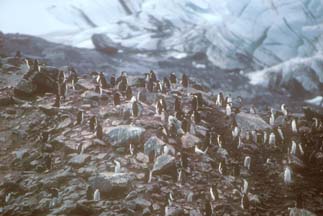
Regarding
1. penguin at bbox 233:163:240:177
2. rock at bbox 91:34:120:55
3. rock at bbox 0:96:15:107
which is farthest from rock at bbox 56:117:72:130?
rock at bbox 91:34:120:55

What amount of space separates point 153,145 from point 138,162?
0.72 m

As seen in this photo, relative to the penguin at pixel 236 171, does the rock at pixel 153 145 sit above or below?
above

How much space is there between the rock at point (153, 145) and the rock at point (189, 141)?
820mm

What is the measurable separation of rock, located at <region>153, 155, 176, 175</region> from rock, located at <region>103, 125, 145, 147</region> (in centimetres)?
119

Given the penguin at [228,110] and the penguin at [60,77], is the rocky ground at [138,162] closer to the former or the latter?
the penguin at [228,110]

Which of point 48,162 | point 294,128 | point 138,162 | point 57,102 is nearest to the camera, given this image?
point 48,162

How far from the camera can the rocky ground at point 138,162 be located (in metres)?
10.1

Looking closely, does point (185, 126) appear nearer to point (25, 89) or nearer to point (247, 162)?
point (247, 162)

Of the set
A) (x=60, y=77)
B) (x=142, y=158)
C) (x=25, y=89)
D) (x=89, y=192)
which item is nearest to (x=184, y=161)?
(x=142, y=158)

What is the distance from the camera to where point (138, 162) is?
11445mm

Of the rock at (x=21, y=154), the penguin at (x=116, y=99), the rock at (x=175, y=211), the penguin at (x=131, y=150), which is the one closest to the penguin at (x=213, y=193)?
the rock at (x=175, y=211)

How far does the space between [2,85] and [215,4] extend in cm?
2696

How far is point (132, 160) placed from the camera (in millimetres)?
11492

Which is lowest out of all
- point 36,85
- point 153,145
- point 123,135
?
point 153,145
